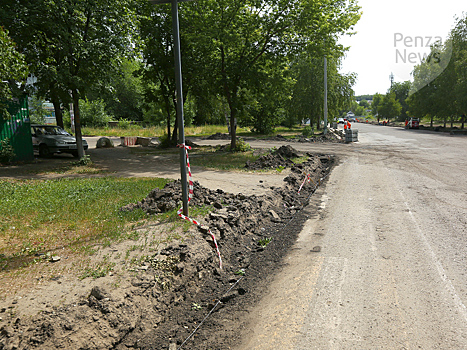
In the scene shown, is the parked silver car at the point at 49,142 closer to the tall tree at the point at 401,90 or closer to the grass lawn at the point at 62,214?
the grass lawn at the point at 62,214

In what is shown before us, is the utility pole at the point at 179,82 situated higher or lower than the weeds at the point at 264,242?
higher

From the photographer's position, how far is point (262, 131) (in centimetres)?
4009

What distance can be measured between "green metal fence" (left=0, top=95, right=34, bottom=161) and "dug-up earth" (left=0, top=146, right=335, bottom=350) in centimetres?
1150

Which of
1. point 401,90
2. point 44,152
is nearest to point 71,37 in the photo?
point 44,152

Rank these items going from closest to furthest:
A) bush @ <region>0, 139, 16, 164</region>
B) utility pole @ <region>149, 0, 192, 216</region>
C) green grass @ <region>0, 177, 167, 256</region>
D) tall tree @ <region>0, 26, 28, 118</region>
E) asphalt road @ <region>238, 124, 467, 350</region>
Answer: asphalt road @ <region>238, 124, 467, 350</region>, green grass @ <region>0, 177, 167, 256</region>, utility pole @ <region>149, 0, 192, 216</region>, tall tree @ <region>0, 26, 28, 118</region>, bush @ <region>0, 139, 16, 164</region>

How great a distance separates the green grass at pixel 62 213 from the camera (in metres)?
5.75

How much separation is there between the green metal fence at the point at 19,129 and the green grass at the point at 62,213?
6.82m

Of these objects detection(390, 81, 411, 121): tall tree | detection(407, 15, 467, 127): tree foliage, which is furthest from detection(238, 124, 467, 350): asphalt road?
detection(390, 81, 411, 121): tall tree

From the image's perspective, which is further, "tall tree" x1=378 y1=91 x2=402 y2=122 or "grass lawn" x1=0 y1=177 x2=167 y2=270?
"tall tree" x1=378 y1=91 x2=402 y2=122

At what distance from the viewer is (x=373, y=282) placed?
486 centimetres

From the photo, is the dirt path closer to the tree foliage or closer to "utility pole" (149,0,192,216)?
"utility pole" (149,0,192,216)

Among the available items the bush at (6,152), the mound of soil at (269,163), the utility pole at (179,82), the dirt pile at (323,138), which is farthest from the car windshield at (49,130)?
the dirt pile at (323,138)

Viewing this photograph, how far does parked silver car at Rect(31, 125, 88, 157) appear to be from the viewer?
18000 millimetres

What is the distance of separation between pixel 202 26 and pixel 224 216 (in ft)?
44.9
